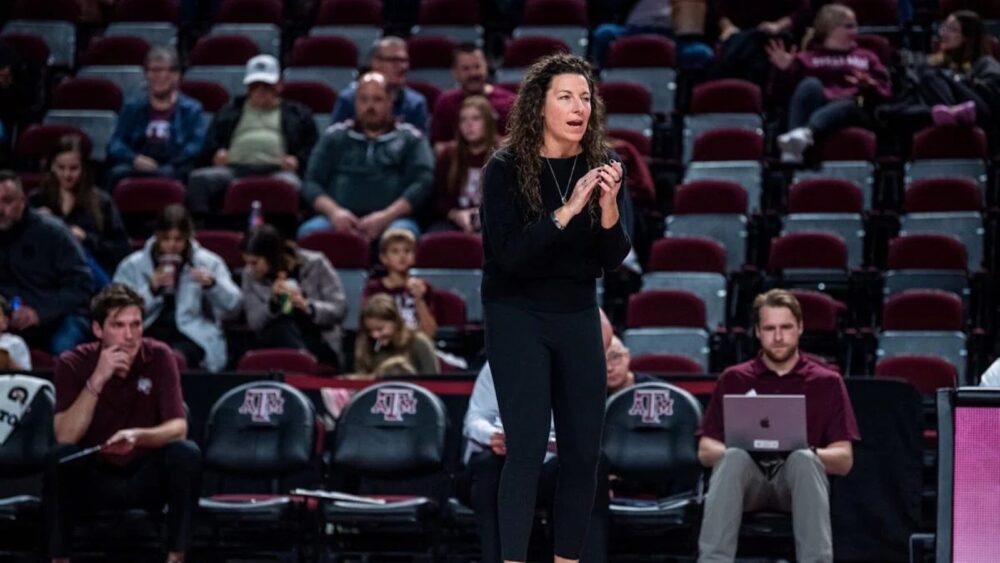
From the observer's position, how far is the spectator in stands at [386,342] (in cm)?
823

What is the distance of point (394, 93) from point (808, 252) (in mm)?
2992

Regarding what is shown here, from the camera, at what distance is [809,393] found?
22.4ft

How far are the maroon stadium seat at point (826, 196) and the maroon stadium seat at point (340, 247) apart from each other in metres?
2.51

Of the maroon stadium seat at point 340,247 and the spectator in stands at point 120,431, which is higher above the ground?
the maroon stadium seat at point 340,247

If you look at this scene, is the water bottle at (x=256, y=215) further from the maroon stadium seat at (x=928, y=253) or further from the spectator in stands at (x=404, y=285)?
the maroon stadium seat at (x=928, y=253)

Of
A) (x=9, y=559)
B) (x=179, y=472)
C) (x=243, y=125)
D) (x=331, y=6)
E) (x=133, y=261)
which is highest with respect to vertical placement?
(x=331, y=6)

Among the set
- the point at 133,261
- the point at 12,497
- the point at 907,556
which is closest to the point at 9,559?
the point at 12,497

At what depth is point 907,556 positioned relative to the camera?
7.27 metres

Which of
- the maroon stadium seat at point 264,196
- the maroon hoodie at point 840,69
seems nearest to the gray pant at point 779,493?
the maroon stadium seat at point 264,196

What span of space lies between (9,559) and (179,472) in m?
1.05

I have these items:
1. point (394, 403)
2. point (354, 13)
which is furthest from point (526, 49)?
point (394, 403)

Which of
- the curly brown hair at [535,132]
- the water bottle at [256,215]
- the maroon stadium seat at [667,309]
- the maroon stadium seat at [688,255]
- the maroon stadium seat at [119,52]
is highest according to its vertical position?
the maroon stadium seat at [119,52]

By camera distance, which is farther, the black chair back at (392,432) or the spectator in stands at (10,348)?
the spectator in stands at (10,348)

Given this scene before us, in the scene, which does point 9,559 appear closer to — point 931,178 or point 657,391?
point 657,391
